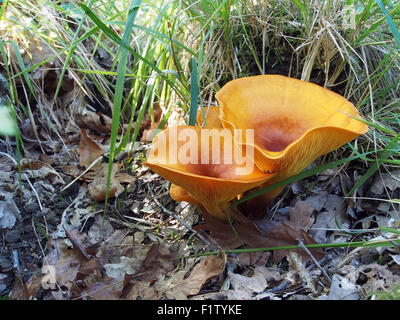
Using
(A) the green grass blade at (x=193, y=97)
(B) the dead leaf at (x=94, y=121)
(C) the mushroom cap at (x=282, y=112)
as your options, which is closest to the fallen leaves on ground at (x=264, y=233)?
(C) the mushroom cap at (x=282, y=112)

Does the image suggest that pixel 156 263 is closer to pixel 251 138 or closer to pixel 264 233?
pixel 264 233

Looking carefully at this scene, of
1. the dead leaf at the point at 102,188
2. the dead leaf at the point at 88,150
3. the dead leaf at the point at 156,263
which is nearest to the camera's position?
the dead leaf at the point at 156,263

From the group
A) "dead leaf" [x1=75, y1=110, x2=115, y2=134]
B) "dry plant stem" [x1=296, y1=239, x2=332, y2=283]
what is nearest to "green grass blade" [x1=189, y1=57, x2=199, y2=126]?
"dry plant stem" [x1=296, y1=239, x2=332, y2=283]

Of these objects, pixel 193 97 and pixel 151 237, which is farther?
pixel 151 237

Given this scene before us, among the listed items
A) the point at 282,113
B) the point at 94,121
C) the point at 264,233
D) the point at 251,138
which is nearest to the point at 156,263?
the point at 264,233

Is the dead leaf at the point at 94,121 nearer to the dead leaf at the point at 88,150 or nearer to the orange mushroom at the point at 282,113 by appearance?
the dead leaf at the point at 88,150

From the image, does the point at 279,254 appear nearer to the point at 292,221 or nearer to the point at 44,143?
the point at 292,221
